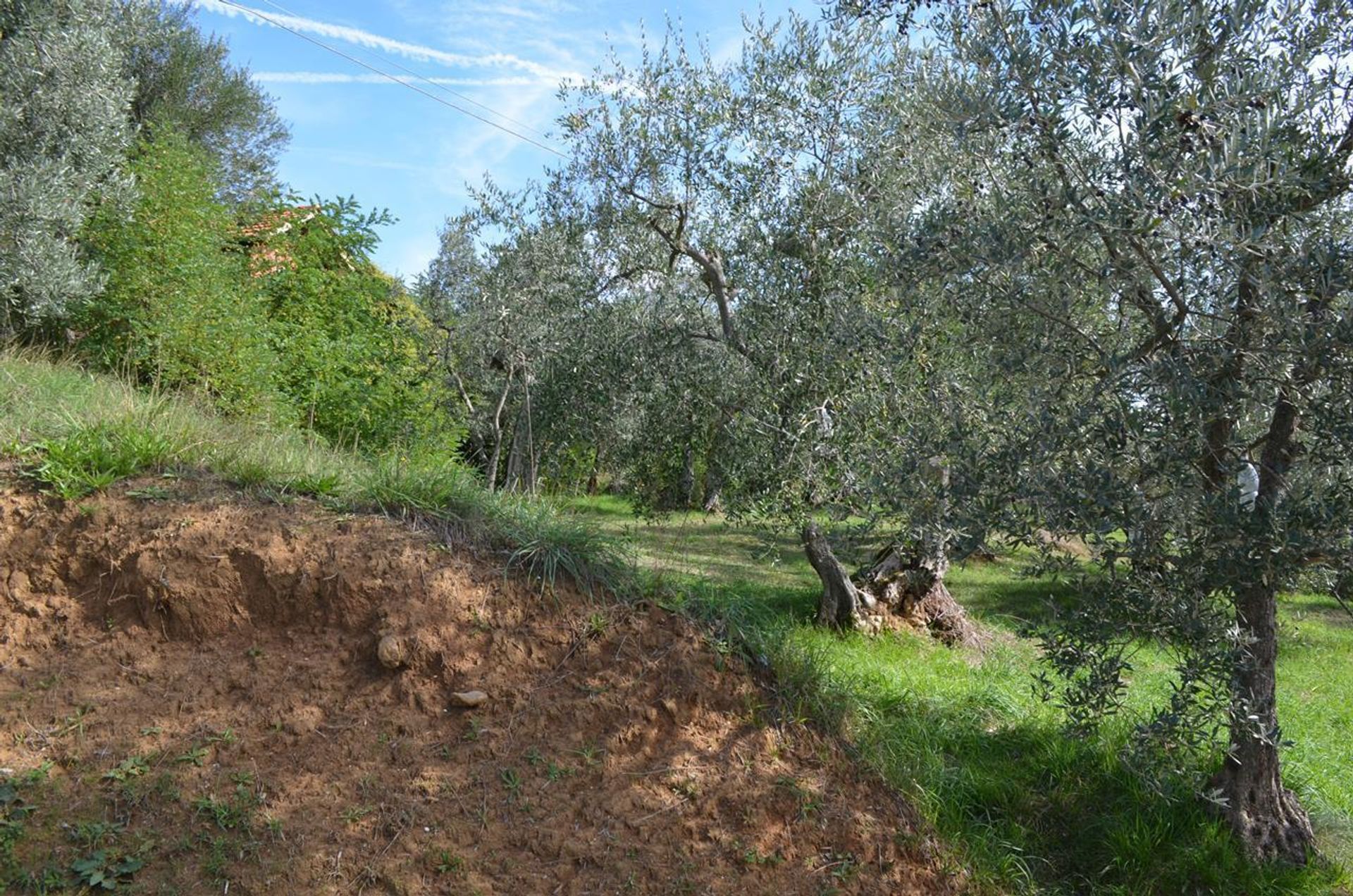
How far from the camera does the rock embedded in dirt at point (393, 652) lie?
4.73 metres

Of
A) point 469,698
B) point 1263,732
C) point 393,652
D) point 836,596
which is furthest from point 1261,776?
point 836,596

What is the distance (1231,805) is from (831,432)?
3.19 m

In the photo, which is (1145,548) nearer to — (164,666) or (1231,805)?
(1231,805)

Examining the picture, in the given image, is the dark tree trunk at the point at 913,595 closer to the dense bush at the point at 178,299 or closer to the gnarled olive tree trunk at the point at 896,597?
the gnarled olive tree trunk at the point at 896,597

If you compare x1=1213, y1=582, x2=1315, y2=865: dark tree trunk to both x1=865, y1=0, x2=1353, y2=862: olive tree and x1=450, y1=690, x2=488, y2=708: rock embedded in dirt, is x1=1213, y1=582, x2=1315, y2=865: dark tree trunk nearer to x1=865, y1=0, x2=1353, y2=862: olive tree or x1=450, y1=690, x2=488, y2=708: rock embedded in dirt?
x1=865, y1=0, x2=1353, y2=862: olive tree

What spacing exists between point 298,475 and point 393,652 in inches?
60.8

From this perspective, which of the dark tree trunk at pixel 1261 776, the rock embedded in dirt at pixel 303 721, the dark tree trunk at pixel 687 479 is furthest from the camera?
the dark tree trunk at pixel 687 479

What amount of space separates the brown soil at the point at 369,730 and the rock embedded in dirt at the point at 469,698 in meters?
0.04

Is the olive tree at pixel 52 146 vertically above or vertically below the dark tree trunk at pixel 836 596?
above

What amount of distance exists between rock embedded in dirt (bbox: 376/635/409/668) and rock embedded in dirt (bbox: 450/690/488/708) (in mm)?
321

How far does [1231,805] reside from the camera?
4.89 metres

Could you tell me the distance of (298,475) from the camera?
5.64 m

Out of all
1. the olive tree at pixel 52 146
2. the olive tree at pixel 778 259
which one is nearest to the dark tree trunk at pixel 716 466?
the olive tree at pixel 778 259

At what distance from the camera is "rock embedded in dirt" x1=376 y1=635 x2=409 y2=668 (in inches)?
186
